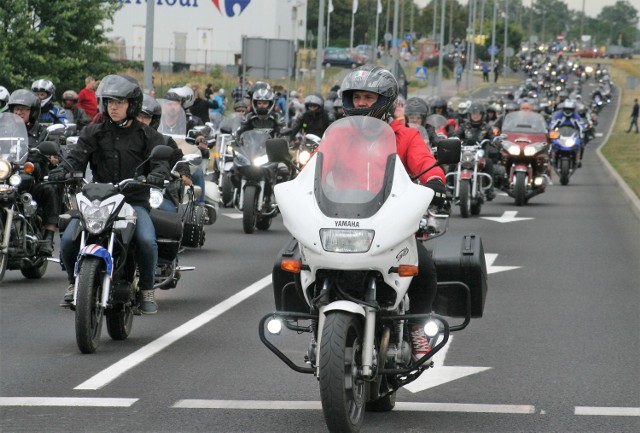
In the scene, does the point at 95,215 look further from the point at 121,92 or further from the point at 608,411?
the point at 608,411

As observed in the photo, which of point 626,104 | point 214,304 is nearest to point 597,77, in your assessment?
point 626,104

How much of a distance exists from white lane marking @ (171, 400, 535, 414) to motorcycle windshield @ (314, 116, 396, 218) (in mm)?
1380

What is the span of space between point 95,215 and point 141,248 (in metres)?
0.58

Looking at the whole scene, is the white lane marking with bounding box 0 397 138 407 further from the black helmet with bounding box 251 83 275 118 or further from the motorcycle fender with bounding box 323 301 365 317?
the black helmet with bounding box 251 83 275 118

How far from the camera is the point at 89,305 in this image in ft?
31.4

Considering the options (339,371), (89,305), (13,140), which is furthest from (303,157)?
(339,371)

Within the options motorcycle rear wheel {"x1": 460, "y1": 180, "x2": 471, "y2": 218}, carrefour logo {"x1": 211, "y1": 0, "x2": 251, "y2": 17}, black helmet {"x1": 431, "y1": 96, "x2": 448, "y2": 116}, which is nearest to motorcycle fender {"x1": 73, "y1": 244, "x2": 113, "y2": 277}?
motorcycle rear wheel {"x1": 460, "y1": 180, "x2": 471, "y2": 218}

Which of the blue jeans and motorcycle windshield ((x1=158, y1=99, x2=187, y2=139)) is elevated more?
motorcycle windshield ((x1=158, y1=99, x2=187, y2=139))

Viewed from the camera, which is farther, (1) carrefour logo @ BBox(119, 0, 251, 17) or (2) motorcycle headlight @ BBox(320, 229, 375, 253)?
(1) carrefour logo @ BBox(119, 0, 251, 17)

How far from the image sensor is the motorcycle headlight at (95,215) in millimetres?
9781

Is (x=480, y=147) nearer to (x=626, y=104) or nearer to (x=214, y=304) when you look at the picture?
(x=214, y=304)

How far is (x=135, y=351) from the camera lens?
10.1m

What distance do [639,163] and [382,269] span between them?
41.0 metres

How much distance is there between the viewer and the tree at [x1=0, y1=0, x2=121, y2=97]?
134 ft
